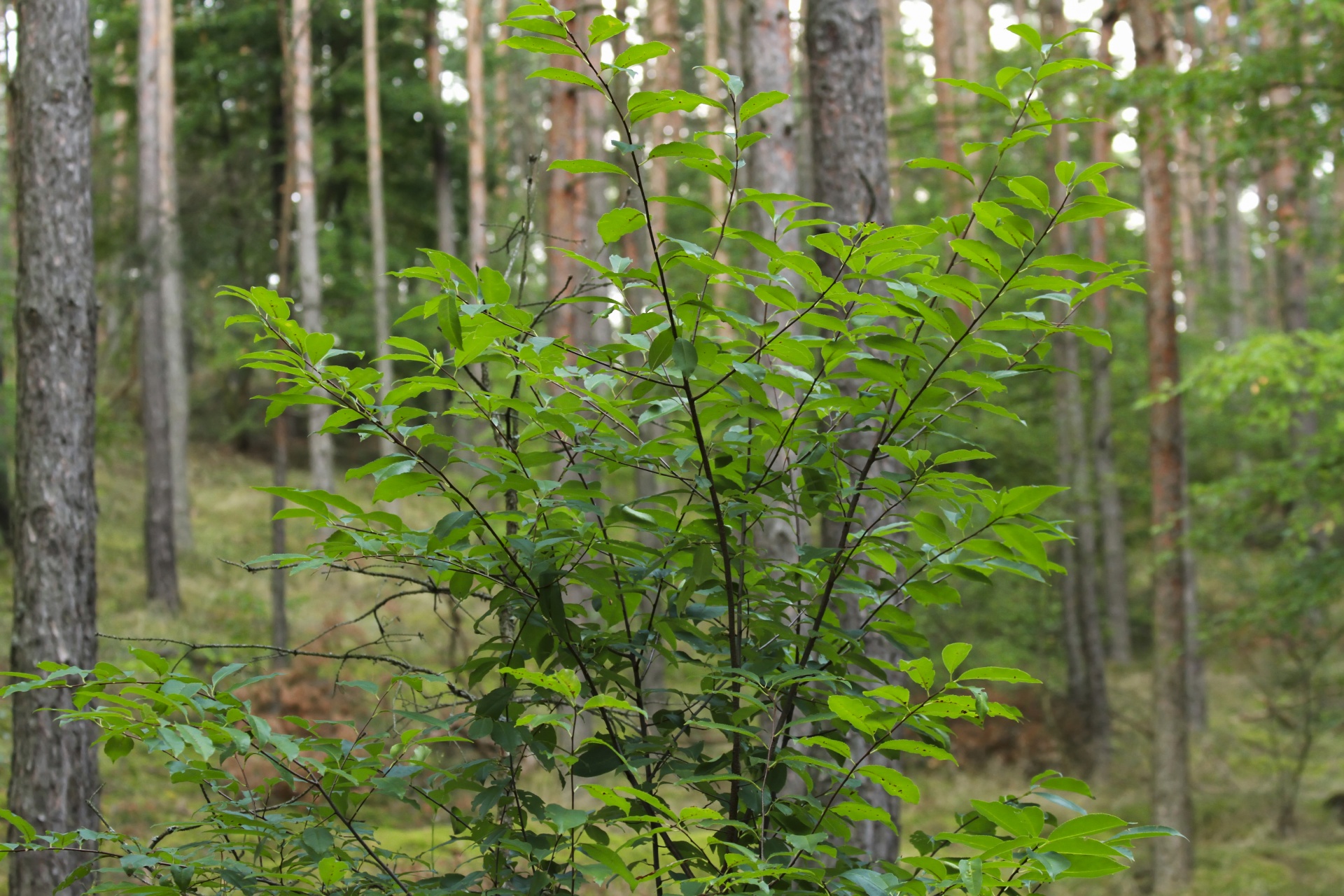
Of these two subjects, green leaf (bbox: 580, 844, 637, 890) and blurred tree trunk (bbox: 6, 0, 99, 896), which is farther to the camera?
blurred tree trunk (bbox: 6, 0, 99, 896)

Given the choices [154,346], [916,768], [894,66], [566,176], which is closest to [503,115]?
[894,66]

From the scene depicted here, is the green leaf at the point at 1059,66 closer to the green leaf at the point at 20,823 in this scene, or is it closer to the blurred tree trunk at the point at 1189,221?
the green leaf at the point at 20,823

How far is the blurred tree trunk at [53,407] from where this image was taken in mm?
4633

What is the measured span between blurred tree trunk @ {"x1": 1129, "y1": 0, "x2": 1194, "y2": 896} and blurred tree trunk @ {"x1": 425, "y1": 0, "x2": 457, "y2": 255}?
1189cm

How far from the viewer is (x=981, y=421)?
44.2 ft

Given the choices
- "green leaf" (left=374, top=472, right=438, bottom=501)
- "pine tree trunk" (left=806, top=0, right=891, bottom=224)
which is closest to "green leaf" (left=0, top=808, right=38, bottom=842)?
"green leaf" (left=374, top=472, right=438, bottom=501)

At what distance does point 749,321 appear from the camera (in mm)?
1551

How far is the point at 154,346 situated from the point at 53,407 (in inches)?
409

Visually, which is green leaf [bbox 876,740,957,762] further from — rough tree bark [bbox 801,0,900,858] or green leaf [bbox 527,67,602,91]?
rough tree bark [bbox 801,0,900,858]

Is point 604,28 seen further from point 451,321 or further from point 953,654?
point 953,654

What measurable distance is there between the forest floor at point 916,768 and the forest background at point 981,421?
2.6 inches

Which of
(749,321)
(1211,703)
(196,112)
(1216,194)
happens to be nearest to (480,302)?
(749,321)

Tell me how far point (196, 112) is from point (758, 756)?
19.8 meters

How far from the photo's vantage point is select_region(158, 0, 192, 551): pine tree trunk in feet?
48.1
